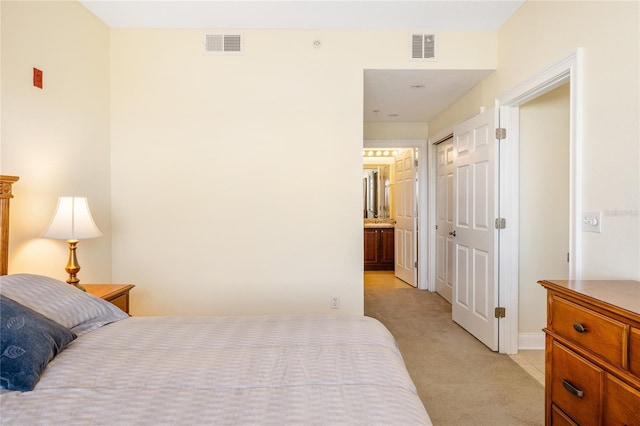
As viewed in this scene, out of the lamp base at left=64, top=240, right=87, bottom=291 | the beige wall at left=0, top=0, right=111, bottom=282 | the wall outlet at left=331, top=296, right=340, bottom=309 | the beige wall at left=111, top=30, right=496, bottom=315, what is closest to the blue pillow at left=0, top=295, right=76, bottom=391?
the lamp base at left=64, top=240, right=87, bottom=291

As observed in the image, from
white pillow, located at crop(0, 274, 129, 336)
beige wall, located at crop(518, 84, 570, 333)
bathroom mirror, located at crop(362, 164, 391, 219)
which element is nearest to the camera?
white pillow, located at crop(0, 274, 129, 336)

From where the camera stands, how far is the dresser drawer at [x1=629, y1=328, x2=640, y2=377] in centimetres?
108

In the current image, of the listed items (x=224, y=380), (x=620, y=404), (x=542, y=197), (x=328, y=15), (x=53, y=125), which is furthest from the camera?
(x=542, y=197)

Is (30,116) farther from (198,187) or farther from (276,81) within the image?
(276,81)

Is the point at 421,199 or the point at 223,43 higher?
the point at 223,43

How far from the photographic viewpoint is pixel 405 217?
5.58 metres

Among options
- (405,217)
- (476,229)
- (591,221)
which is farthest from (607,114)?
(405,217)

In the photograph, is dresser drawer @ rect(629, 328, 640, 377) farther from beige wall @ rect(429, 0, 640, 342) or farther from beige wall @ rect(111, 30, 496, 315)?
beige wall @ rect(111, 30, 496, 315)

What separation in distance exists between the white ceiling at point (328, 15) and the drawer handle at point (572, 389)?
2471 millimetres

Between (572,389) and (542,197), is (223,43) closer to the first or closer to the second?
(542,197)

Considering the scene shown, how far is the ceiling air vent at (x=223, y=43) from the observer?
294 cm

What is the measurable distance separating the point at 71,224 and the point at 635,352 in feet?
8.61

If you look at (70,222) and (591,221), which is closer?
(591,221)

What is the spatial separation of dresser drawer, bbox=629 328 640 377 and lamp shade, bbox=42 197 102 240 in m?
2.55
